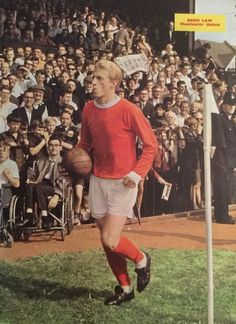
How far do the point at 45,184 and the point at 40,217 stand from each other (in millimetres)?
118

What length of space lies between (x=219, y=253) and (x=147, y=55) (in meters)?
0.72

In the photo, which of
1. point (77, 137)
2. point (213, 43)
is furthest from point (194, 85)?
point (77, 137)

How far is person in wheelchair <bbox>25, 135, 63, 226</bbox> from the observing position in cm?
170

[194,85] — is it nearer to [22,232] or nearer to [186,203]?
[186,203]

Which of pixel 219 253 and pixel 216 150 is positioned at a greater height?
pixel 216 150

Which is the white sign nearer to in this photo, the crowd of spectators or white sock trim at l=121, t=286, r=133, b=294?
the crowd of spectators

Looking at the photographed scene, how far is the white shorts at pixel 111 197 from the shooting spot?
1.66 meters

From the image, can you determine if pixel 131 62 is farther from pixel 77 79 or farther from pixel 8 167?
pixel 8 167

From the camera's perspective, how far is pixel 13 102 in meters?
1.72

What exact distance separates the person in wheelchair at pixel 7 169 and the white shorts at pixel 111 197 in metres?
0.26

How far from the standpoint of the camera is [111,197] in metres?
1.67

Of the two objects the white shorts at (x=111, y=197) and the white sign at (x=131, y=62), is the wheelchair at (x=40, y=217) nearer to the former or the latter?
the white shorts at (x=111, y=197)
